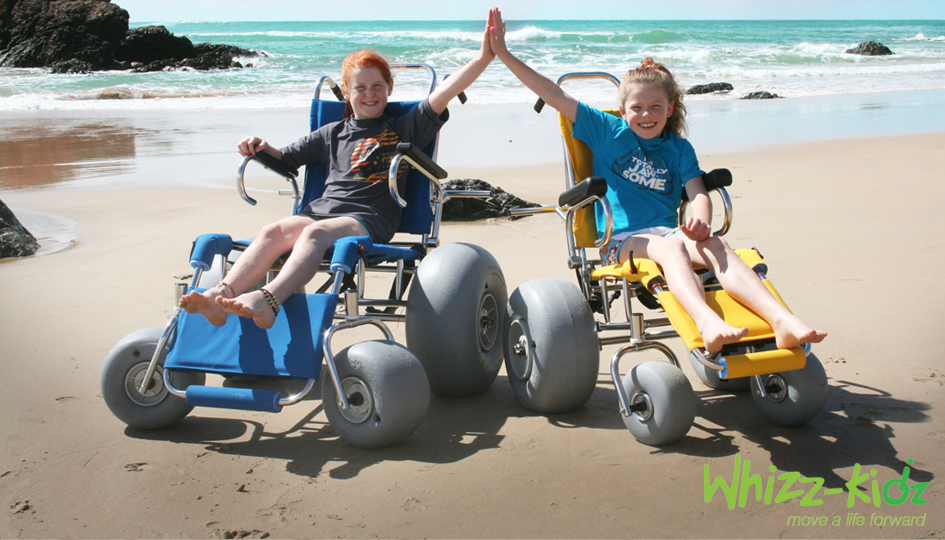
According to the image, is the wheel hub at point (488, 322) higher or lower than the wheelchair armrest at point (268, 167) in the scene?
lower

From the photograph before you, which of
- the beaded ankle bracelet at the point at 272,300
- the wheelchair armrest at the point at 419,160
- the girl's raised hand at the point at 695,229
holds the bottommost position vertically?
the beaded ankle bracelet at the point at 272,300

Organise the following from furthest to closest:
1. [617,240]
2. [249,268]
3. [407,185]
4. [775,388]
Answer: [407,185], [617,240], [249,268], [775,388]

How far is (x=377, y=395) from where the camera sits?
2.71 m

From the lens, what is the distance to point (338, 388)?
9.09 feet

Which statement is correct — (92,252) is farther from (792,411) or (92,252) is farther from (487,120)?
(487,120)

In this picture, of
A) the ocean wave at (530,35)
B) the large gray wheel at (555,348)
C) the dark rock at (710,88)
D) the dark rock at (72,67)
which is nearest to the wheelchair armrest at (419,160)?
the large gray wheel at (555,348)

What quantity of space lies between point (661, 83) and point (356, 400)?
198 cm

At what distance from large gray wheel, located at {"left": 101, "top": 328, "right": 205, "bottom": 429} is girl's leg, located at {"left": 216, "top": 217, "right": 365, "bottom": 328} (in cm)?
44

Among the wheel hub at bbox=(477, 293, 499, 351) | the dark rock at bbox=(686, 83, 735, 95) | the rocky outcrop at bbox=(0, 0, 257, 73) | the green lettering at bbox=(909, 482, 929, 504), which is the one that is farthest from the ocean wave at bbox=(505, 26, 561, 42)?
the green lettering at bbox=(909, 482, 929, 504)

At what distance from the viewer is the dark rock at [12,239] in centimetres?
549

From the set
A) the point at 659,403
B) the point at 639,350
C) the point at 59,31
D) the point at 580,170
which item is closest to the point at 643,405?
the point at 659,403

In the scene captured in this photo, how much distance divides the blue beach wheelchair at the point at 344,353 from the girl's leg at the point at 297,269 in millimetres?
68

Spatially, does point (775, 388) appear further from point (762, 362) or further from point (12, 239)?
point (12, 239)

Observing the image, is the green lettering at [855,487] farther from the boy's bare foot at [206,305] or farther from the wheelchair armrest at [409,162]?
the boy's bare foot at [206,305]
